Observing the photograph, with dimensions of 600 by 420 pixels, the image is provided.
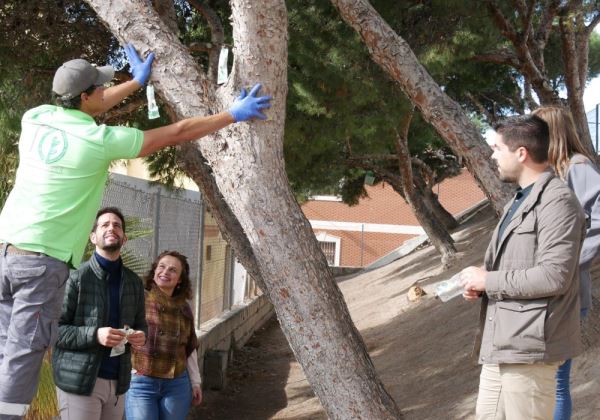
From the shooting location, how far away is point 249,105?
3.68m

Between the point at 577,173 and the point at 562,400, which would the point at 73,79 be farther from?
the point at 562,400

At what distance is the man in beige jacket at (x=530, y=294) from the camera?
2.96m

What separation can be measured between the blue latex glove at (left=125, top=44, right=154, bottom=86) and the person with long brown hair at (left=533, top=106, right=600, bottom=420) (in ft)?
6.08

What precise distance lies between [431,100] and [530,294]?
7.97 ft

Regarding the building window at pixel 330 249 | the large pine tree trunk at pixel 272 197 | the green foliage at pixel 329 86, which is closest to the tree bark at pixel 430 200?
the green foliage at pixel 329 86

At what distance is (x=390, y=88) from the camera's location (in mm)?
9516

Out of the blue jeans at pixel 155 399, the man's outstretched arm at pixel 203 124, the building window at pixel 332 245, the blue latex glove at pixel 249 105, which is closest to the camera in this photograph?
the man's outstretched arm at pixel 203 124

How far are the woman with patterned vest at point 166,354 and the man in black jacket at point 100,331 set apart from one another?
0.57 metres

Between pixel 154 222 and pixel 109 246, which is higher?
pixel 154 222

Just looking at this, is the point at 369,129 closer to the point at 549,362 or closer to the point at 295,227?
the point at 295,227

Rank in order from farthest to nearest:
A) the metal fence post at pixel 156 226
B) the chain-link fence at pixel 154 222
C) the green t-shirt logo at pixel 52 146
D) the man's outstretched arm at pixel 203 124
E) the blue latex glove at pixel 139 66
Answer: the metal fence post at pixel 156 226 < the chain-link fence at pixel 154 222 < the blue latex glove at pixel 139 66 < the man's outstretched arm at pixel 203 124 < the green t-shirt logo at pixel 52 146

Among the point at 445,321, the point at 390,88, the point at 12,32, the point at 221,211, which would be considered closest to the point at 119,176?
the point at 12,32

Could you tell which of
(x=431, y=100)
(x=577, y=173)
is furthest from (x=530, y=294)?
(x=431, y=100)

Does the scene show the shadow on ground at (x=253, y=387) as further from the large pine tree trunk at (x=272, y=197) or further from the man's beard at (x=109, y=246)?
the large pine tree trunk at (x=272, y=197)
